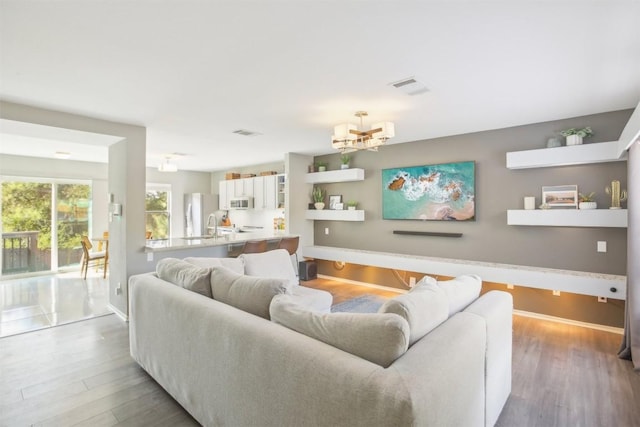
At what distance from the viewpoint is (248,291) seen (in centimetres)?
201

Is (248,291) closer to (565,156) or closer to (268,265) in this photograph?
(268,265)

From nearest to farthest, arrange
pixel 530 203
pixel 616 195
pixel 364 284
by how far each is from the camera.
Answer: pixel 616 195 → pixel 530 203 → pixel 364 284

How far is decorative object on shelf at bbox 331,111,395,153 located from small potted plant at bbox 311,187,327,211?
2.64 metres

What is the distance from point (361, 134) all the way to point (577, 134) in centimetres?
253

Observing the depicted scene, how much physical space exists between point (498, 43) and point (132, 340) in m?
3.74

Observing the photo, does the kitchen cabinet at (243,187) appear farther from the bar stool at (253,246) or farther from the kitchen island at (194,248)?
the bar stool at (253,246)

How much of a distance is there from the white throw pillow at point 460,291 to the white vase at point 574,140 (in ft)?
8.62

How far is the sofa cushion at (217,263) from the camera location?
296 centimetres

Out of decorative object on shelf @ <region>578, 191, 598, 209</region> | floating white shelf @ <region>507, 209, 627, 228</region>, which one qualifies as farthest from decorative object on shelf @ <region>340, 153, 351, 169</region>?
decorative object on shelf @ <region>578, 191, 598, 209</region>

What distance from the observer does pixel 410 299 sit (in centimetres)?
156

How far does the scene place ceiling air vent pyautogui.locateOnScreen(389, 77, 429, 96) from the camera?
277 cm

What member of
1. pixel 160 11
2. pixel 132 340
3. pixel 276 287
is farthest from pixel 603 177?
pixel 132 340

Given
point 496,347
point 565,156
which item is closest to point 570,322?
point 565,156

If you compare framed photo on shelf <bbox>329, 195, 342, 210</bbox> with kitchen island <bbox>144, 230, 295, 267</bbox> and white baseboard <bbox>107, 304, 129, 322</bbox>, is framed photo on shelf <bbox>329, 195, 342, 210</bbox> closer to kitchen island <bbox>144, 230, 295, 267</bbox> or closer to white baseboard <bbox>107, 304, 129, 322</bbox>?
kitchen island <bbox>144, 230, 295, 267</bbox>
